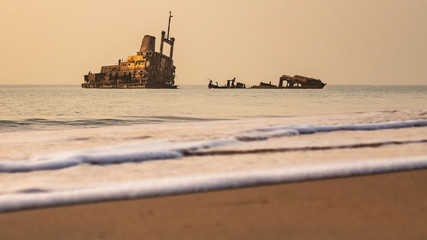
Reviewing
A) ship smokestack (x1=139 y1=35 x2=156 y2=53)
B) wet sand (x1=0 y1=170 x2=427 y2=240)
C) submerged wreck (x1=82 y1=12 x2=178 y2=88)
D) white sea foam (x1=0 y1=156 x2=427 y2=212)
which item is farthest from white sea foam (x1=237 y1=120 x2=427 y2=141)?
ship smokestack (x1=139 y1=35 x2=156 y2=53)

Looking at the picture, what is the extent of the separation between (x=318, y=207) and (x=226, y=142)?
1.57 m

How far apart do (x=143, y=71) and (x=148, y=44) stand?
7395 mm

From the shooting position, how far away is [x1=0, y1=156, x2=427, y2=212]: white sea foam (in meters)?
1.58

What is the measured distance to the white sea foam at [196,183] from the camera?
1584 millimetres

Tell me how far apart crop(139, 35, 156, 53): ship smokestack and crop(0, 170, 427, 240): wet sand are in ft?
242

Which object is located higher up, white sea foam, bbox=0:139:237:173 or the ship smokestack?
the ship smokestack

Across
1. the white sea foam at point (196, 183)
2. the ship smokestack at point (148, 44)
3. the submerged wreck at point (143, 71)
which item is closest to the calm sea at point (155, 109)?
the white sea foam at point (196, 183)

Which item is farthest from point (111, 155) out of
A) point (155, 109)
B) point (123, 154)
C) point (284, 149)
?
point (155, 109)

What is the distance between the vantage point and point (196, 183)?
1767 mm

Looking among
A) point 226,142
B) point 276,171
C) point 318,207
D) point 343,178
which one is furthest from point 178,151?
point 318,207

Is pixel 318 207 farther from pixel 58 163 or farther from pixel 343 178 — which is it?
pixel 58 163

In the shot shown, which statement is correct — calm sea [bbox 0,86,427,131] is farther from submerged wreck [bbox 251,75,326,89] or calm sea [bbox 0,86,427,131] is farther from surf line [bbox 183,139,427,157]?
submerged wreck [bbox 251,75,326,89]

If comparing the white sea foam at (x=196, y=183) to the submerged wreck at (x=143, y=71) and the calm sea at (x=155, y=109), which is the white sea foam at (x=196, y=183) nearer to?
the calm sea at (x=155, y=109)

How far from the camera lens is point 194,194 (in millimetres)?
1670
